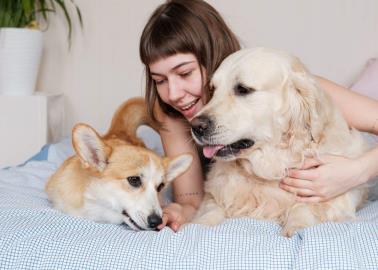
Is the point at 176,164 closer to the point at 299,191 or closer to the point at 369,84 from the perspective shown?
the point at 299,191

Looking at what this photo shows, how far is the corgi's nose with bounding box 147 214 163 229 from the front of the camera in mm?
1394

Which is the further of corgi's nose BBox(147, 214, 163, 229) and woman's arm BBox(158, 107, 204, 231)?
woman's arm BBox(158, 107, 204, 231)

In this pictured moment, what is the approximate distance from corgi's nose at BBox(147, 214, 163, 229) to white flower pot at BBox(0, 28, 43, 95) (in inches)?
68.0

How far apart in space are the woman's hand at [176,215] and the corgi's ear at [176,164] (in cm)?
11

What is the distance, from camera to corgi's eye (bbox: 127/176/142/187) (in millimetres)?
1487

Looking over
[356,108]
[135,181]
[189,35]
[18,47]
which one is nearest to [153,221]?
[135,181]

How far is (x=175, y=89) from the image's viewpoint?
64.6 inches

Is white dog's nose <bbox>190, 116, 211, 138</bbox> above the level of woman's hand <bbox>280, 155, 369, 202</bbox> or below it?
above

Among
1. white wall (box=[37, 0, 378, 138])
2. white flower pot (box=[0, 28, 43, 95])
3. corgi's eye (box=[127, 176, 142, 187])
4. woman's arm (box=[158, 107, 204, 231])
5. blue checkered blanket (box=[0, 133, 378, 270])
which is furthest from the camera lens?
white wall (box=[37, 0, 378, 138])

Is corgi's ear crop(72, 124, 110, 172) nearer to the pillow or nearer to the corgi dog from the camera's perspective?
the corgi dog

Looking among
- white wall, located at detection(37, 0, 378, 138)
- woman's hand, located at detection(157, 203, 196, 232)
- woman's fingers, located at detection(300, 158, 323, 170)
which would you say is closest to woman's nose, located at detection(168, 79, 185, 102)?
woman's hand, located at detection(157, 203, 196, 232)

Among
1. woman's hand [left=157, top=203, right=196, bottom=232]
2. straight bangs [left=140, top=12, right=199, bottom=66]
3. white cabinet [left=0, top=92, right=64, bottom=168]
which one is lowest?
white cabinet [left=0, top=92, right=64, bottom=168]

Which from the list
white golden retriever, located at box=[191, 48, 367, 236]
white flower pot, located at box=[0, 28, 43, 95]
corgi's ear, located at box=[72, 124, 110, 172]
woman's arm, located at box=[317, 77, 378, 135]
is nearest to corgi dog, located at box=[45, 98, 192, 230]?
corgi's ear, located at box=[72, 124, 110, 172]

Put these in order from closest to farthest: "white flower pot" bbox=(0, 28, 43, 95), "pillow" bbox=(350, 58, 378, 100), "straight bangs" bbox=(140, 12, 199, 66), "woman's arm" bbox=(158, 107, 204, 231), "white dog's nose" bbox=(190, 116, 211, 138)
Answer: "white dog's nose" bbox=(190, 116, 211, 138)
"straight bangs" bbox=(140, 12, 199, 66)
"woman's arm" bbox=(158, 107, 204, 231)
"pillow" bbox=(350, 58, 378, 100)
"white flower pot" bbox=(0, 28, 43, 95)
